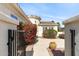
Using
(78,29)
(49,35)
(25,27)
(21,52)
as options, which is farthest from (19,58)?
(49,35)

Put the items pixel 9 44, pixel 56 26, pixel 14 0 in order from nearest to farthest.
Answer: pixel 9 44 < pixel 14 0 < pixel 56 26

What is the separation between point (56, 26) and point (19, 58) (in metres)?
27.5

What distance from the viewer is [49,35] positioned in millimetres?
26750

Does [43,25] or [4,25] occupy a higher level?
[43,25]

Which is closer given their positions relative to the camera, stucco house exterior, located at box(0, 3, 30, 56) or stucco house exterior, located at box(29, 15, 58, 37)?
stucco house exterior, located at box(0, 3, 30, 56)

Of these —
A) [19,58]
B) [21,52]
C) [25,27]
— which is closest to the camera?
[19,58]

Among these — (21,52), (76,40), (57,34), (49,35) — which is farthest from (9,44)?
(57,34)

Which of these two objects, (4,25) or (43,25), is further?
(43,25)

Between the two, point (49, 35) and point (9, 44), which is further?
point (49, 35)

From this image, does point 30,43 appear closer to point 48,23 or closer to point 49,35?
point 49,35

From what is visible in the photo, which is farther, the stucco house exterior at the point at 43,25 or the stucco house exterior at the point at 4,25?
the stucco house exterior at the point at 43,25

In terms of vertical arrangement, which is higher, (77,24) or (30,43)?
(77,24)

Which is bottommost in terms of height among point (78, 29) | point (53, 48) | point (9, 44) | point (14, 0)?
point (53, 48)

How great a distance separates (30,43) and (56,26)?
15.3 m
